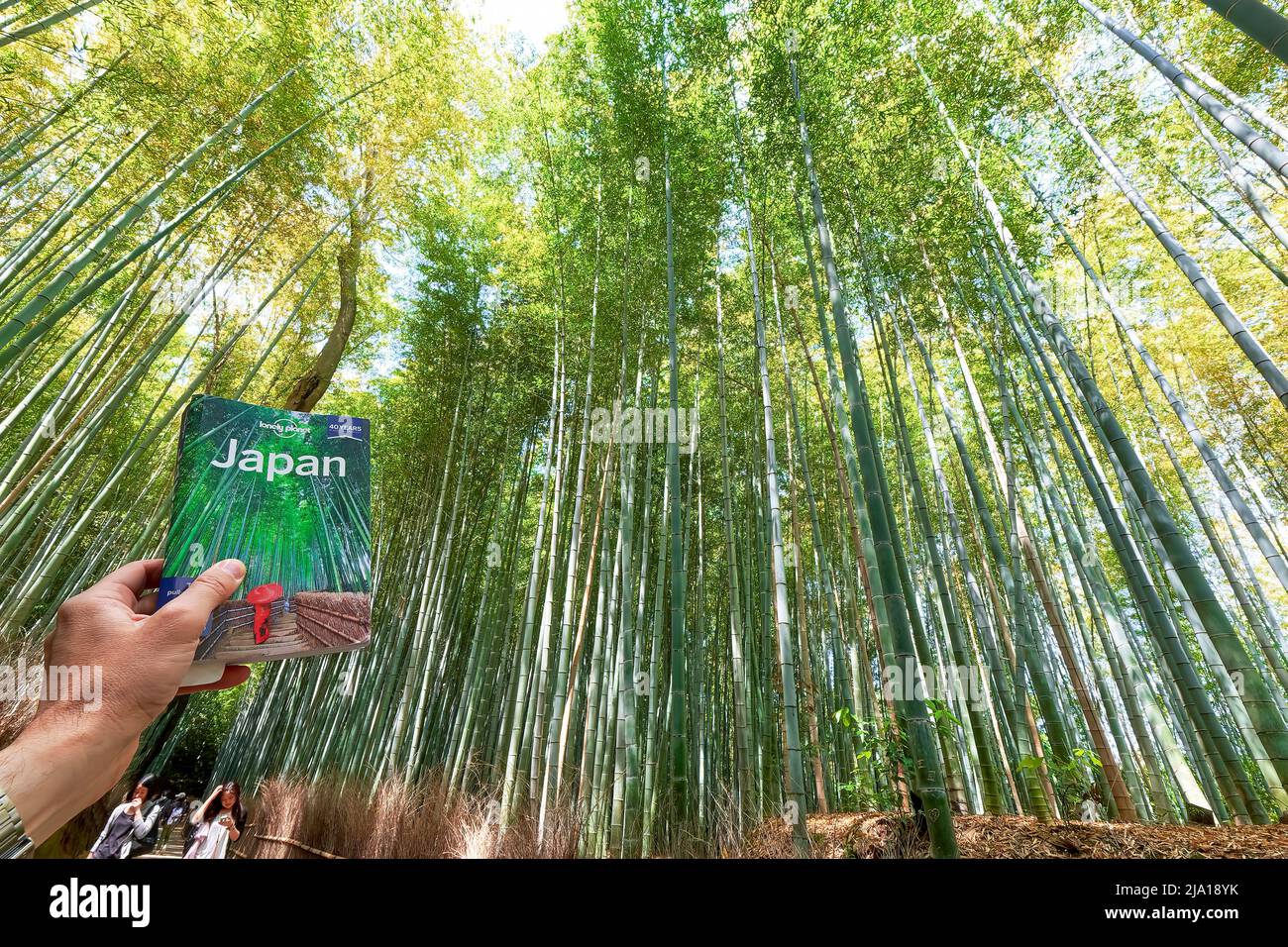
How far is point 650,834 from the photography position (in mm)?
3326

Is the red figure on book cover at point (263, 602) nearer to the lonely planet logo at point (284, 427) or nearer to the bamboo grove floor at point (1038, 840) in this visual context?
the lonely planet logo at point (284, 427)

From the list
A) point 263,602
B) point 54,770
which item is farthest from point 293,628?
point 54,770

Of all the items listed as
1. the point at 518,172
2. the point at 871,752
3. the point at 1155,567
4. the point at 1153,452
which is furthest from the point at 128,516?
the point at 1153,452

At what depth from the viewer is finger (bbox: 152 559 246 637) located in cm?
84

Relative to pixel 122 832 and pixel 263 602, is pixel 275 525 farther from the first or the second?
pixel 122 832

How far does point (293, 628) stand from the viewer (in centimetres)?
98

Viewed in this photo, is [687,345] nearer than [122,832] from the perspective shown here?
No

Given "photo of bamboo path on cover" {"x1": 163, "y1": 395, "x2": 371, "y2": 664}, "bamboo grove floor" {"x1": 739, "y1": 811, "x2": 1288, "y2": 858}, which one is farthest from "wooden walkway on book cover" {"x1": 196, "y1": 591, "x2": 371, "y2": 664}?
"bamboo grove floor" {"x1": 739, "y1": 811, "x2": 1288, "y2": 858}

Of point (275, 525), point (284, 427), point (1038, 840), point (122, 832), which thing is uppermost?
point (284, 427)

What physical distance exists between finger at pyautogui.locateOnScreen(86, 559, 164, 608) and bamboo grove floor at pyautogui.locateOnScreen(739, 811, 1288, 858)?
110 inches

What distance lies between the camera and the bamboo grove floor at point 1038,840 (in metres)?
2.10

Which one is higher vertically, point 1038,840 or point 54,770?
point 54,770

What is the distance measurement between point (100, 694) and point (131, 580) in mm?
310

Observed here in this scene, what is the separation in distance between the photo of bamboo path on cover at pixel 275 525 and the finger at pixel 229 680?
42mm
